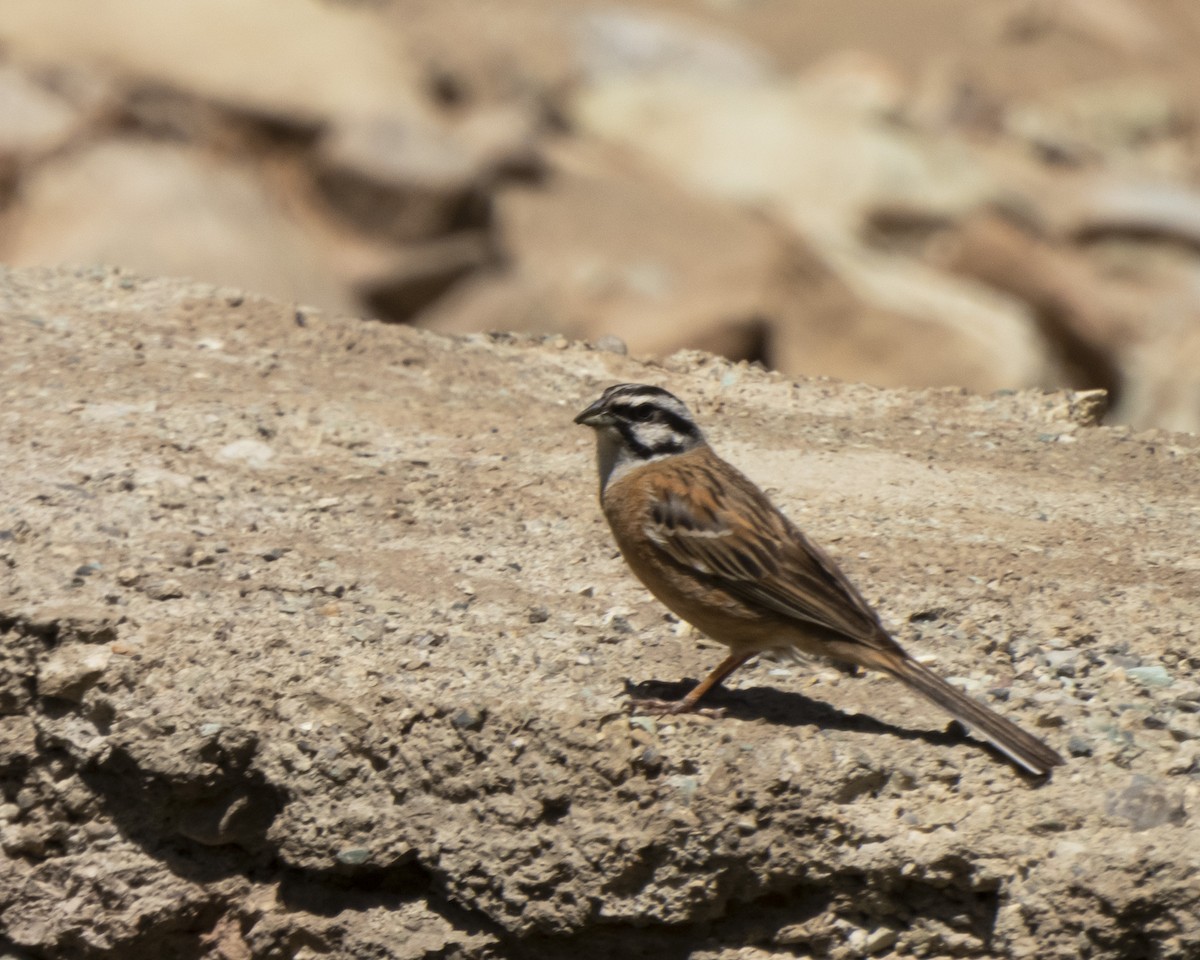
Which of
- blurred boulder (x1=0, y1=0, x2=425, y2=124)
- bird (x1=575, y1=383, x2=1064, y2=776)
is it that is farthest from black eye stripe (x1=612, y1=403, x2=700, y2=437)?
blurred boulder (x1=0, y1=0, x2=425, y2=124)

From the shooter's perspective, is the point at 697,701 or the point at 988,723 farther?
the point at 697,701

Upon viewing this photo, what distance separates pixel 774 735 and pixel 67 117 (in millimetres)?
13126

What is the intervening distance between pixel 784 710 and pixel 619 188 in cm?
1465

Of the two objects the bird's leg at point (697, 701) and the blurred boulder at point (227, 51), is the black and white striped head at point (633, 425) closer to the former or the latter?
the bird's leg at point (697, 701)

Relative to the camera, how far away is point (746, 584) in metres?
5.35

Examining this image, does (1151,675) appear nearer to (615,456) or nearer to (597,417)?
(615,456)

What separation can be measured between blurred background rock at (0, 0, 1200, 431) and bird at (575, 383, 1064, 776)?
901cm

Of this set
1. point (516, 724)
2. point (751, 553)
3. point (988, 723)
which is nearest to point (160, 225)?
point (516, 724)

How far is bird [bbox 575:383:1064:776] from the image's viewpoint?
205 inches

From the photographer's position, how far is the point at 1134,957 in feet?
16.5

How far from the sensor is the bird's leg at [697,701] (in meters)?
5.37

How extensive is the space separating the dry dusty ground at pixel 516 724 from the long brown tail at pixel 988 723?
92 mm

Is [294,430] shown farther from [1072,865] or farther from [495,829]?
[1072,865]

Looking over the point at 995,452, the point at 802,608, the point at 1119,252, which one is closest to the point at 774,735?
the point at 802,608
